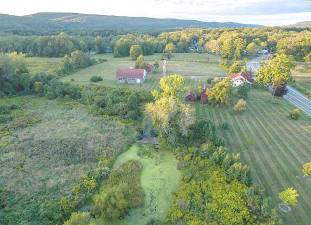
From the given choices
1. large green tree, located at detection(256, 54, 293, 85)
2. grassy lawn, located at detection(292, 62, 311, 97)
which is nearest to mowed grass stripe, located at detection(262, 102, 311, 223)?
large green tree, located at detection(256, 54, 293, 85)

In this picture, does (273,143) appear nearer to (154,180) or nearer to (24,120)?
(154,180)

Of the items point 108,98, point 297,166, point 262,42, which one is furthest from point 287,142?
point 262,42

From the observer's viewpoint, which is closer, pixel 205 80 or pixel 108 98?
pixel 108 98

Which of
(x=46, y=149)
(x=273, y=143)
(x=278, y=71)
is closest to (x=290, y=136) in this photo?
(x=273, y=143)

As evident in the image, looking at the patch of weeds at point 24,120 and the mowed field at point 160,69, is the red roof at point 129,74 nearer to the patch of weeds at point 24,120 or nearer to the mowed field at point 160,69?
the mowed field at point 160,69

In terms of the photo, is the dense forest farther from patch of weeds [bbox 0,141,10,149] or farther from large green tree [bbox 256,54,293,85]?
patch of weeds [bbox 0,141,10,149]

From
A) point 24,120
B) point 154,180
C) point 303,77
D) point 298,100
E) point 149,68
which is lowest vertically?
point 149,68

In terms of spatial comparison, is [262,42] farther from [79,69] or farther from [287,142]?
[287,142]
